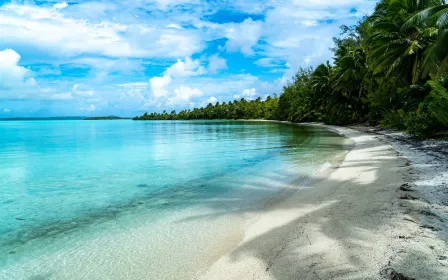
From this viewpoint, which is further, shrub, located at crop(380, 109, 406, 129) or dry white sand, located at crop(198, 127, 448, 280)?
shrub, located at crop(380, 109, 406, 129)

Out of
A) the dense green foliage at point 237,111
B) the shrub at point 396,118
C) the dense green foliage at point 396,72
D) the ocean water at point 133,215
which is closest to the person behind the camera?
the ocean water at point 133,215

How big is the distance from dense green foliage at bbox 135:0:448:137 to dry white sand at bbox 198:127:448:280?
9.39m

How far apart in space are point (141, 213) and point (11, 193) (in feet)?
20.4

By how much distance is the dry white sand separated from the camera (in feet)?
13.2

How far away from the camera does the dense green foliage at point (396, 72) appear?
1450 centimetres

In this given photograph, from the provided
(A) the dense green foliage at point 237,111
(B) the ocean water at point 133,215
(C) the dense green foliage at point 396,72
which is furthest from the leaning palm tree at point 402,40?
(A) the dense green foliage at point 237,111

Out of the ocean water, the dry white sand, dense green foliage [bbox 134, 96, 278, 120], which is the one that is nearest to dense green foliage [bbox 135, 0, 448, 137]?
the ocean water

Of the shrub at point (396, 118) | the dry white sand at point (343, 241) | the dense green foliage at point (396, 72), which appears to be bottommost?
the dry white sand at point (343, 241)

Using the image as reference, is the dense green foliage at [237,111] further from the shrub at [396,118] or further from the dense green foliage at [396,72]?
the shrub at [396,118]

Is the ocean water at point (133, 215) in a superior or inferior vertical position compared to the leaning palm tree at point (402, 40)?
inferior

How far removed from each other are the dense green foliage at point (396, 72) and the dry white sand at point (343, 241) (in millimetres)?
9390

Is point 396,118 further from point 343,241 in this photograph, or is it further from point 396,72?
point 343,241

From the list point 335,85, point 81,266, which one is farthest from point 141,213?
point 335,85

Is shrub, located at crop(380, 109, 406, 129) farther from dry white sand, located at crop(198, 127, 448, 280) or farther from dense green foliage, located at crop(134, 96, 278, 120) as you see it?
dense green foliage, located at crop(134, 96, 278, 120)
